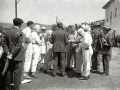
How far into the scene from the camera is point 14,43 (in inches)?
201

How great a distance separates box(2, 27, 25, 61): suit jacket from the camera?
16.5 feet

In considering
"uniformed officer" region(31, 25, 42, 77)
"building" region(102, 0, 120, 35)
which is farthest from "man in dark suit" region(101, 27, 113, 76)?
"building" region(102, 0, 120, 35)

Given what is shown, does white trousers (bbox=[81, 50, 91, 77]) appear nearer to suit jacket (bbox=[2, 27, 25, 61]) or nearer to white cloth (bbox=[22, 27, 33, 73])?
white cloth (bbox=[22, 27, 33, 73])

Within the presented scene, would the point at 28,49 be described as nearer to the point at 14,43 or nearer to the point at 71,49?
the point at 14,43

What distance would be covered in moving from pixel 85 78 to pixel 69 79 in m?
0.61

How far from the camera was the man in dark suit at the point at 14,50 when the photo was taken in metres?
5.03

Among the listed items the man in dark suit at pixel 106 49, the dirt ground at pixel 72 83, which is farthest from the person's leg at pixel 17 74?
the man in dark suit at pixel 106 49

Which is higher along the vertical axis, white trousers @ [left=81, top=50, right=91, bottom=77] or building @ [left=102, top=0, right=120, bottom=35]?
building @ [left=102, top=0, right=120, bottom=35]

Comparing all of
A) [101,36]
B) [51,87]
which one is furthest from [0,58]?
[101,36]

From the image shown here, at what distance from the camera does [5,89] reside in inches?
206

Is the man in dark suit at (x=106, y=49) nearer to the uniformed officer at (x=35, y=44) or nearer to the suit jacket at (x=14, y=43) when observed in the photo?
the uniformed officer at (x=35, y=44)

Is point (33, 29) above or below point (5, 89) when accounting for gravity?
above

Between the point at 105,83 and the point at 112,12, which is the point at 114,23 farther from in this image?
the point at 105,83

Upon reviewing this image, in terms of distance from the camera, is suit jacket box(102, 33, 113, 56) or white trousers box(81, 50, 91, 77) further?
suit jacket box(102, 33, 113, 56)
